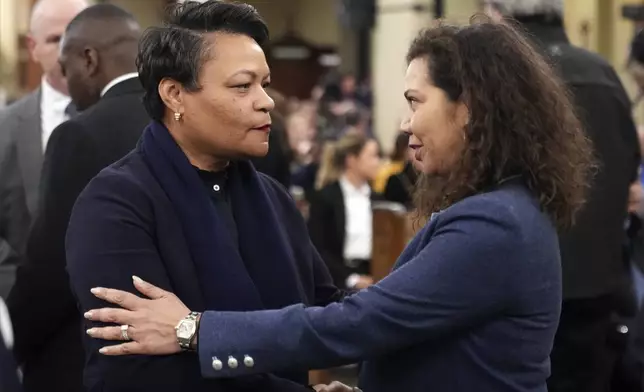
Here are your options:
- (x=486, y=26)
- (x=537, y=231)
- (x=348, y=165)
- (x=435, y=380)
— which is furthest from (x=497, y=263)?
(x=348, y=165)

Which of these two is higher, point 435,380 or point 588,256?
point 435,380

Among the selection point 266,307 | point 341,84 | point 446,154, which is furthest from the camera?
point 341,84

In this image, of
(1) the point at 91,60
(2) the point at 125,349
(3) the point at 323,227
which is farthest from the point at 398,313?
(3) the point at 323,227

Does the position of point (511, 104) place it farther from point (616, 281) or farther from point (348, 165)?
point (348, 165)

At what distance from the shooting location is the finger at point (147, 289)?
7.22ft

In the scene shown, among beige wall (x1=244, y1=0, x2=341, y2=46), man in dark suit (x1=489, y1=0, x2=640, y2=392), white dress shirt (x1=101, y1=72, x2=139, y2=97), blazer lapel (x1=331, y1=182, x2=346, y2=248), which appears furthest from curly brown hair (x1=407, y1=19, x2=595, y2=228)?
beige wall (x1=244, y1=0, x2=341, y2=46)

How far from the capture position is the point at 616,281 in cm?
383

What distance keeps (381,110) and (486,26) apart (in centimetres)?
1362

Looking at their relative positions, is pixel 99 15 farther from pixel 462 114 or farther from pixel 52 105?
pixel 462 114

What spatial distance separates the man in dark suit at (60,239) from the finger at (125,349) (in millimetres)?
895

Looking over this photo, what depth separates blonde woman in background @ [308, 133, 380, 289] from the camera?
701 centimetres

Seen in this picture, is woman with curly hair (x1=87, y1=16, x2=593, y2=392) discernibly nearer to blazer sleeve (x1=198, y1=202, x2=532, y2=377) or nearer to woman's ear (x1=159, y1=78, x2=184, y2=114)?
blazer sleeve (x1=198, y1=202, x2=532, y2=377)

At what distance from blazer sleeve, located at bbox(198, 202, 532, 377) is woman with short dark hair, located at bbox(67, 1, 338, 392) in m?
0.04

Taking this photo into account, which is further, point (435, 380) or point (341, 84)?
point (341, 84)
